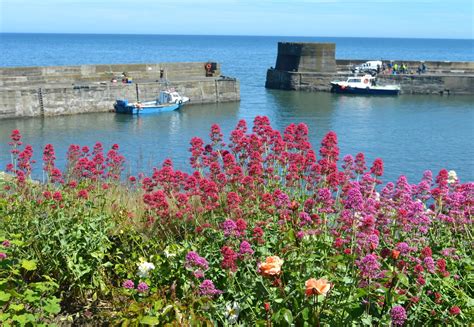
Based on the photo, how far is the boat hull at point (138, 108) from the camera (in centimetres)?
4269

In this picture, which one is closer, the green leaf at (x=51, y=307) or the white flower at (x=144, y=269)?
the green leaf at (x=51, y=307)

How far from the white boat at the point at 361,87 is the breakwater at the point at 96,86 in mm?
11678

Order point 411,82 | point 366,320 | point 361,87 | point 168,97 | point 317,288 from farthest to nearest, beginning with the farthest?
1. point 411,82
2. point 361,87
3. point 168,97
4. point 366,320
5. point 317,288

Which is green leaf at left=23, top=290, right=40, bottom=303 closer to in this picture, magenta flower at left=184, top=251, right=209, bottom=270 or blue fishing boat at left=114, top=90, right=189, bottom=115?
magenta flower at left=184, top=251, right=209, bottom=270

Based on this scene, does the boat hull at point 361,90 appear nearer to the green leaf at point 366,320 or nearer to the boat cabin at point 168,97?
the boat cabin at point 168,97

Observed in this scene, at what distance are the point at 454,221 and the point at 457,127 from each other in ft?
128

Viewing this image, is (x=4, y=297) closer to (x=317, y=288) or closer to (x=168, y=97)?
(x=317, y=288)

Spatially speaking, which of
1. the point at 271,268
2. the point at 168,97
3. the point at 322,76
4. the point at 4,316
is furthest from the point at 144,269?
the point at 322,76

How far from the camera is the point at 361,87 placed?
192ft

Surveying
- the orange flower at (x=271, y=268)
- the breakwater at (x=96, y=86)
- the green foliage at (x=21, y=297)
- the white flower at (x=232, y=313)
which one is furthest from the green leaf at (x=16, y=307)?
the breakwater at (x=96, y=86)

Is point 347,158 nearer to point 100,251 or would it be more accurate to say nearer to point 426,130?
point 100,251

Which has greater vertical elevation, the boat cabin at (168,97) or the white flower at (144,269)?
the white flower at (144,269)

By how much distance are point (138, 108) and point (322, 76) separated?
2326 centimetres

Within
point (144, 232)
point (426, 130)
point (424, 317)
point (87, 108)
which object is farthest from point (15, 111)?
point (424, 317)
